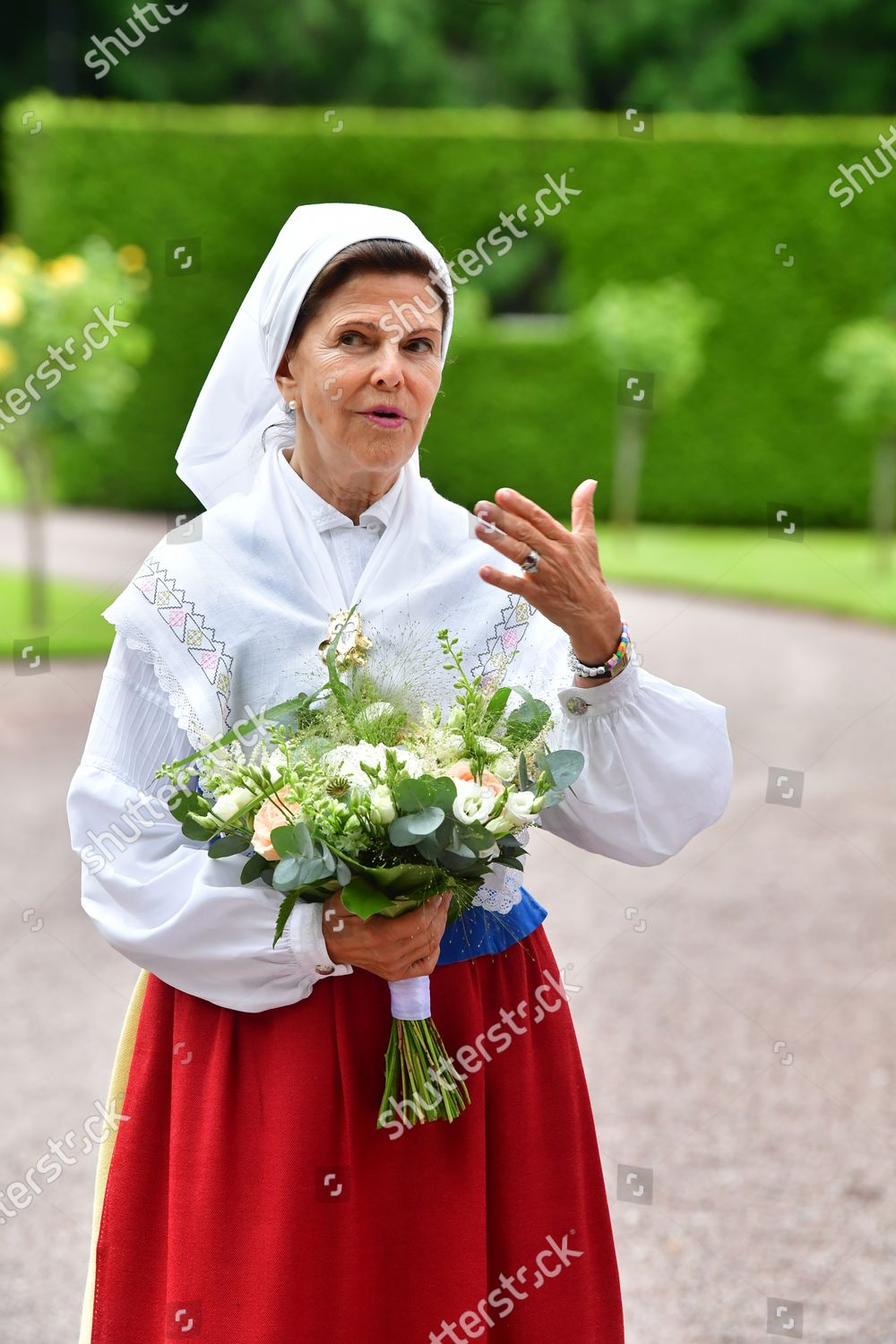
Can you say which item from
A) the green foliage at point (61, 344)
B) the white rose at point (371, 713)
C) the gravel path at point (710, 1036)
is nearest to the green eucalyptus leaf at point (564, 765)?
the white rose at point (371, 713)

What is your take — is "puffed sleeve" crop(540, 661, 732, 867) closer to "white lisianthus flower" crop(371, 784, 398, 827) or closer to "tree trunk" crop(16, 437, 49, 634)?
"white lisianthus flower" crop(371, 784, 398, 827)

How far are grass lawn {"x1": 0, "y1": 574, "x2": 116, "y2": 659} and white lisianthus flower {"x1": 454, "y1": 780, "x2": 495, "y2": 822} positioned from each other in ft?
29.3

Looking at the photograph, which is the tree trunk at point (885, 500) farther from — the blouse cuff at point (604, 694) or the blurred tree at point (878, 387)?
the blouse cuff at point (604, 694)

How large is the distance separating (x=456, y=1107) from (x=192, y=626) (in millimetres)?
781

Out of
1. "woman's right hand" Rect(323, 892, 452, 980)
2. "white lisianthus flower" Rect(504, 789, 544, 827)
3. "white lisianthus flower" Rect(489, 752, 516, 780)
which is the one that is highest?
"white lisianthus flower" Rect(489, 752, 516, 780)

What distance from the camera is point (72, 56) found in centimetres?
2805

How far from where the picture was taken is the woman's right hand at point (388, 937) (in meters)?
1.97

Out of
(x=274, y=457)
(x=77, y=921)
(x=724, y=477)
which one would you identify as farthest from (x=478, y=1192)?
(x=724, y=477)

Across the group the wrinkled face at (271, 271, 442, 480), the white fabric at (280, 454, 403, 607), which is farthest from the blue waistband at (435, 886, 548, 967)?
the wrinkled face at (271, 271, 442, 480)

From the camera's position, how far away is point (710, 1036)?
533 cm

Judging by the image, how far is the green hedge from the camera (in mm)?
17172

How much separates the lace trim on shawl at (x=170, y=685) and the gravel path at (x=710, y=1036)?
1.63m

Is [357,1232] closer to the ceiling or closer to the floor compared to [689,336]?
closer to the floor

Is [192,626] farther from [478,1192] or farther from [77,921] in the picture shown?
[77,921]
